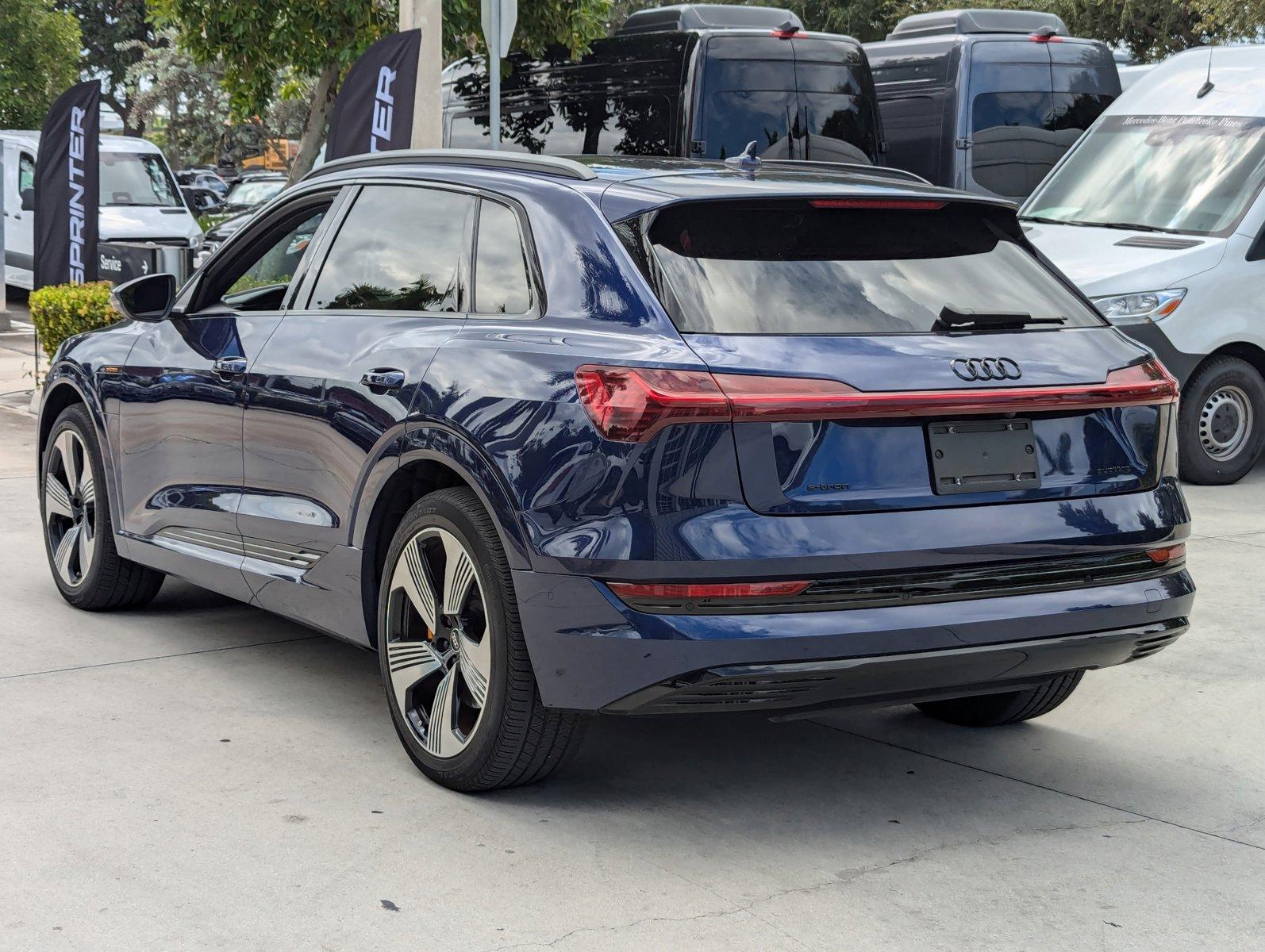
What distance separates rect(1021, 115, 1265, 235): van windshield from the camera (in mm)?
10289

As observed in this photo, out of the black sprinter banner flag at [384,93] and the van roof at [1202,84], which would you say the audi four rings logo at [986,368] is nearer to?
the van roof at [1202,84]

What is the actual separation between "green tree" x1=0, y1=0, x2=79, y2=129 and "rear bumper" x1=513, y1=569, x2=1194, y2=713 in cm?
2544

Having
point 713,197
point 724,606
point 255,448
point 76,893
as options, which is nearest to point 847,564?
point 724,606

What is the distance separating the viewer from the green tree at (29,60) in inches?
1061

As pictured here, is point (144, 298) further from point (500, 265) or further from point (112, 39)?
point (112, 39)

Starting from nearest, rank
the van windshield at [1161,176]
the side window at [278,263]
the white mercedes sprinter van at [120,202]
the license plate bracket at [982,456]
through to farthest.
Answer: the license plate bracket at [982,456]
the side window at [278,263]
the van windshield at [1161,176]
the white mercedes sprinter van at [120,202]

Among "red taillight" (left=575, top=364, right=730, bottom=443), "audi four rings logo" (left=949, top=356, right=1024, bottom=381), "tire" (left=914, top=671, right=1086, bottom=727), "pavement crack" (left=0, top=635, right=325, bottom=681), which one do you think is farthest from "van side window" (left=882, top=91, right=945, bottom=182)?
"red taillight" (left=575, top=364, right=730, bottom=443)

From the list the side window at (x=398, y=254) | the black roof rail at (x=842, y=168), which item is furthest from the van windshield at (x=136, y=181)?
the black roof rail at (x=842, y=168)

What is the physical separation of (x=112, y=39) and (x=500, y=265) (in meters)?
54.3

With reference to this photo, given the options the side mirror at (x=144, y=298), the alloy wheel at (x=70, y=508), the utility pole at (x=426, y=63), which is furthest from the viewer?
the utility pole at (x=426, y=63)

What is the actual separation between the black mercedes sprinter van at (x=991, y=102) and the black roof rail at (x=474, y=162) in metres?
9.11

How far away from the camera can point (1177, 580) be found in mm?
4445

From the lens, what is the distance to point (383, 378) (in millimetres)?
4680

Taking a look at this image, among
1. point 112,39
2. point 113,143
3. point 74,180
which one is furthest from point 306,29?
point 112,39
